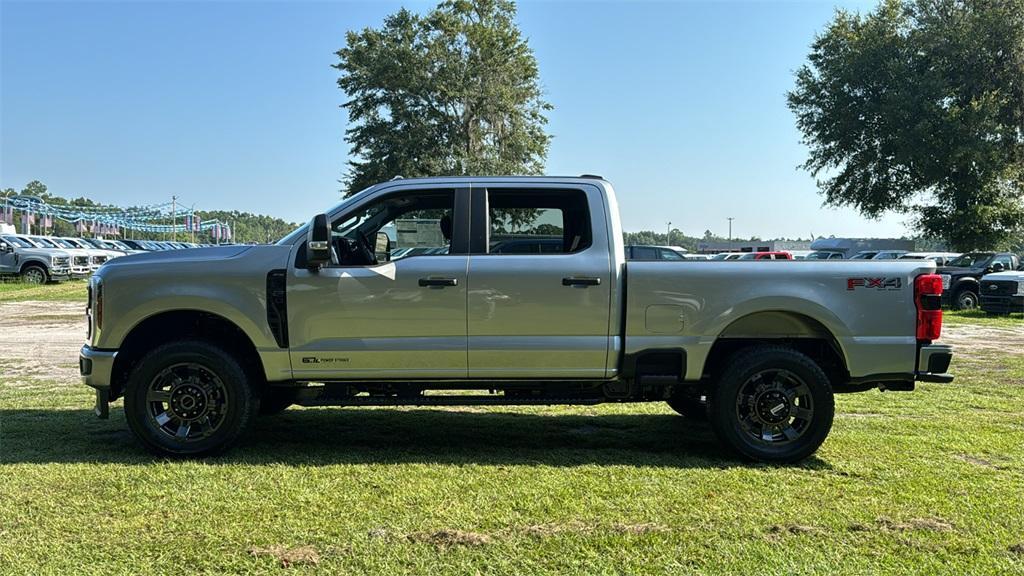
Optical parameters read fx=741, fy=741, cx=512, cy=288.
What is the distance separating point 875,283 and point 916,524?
1.79 meters

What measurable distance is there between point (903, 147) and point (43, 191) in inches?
6629

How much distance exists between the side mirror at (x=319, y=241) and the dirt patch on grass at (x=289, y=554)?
6.71ft

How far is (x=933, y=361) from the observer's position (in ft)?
17.0

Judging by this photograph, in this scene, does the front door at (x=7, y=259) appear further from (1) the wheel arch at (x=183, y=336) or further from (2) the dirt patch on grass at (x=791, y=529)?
(2) the dirt patch on grass at (x=791, y=529)

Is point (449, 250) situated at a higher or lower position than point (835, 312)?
higher

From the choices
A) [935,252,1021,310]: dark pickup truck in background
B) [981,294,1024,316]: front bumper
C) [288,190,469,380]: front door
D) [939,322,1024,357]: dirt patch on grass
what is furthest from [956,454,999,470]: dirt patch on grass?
[935,252,1021,310]: dark pickup truck in background

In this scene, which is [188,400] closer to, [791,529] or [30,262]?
[791,529]

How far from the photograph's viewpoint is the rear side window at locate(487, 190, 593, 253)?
5.43 metres

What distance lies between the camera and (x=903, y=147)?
29.0 metres

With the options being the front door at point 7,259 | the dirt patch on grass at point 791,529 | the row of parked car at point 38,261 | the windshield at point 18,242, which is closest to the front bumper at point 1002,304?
the dirt patch on grass at point 791,529

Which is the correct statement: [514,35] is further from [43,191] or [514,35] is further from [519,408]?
[43,191]

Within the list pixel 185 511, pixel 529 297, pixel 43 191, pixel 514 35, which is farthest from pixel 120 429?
pixel 43 191

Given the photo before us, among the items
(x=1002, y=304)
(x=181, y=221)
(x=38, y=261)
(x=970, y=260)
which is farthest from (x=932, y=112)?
(x=181, y=221)

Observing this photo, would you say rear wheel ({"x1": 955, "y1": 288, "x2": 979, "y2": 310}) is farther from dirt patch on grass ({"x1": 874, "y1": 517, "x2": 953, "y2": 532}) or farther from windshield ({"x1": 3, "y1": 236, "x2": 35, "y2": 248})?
windshield ({"x1": 3, "y1": 236, "x2": 35, "y2": 248})
